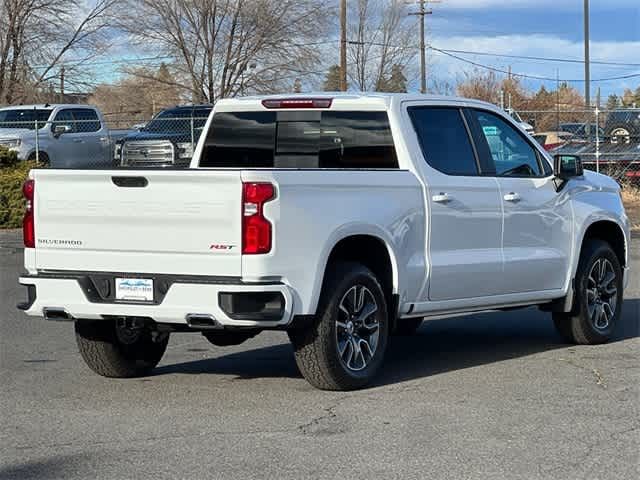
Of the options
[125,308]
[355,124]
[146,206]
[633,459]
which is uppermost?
[355,124]

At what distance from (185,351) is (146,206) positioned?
265 centimetres

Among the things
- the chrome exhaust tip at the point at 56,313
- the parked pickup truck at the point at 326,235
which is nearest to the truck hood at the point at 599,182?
the parked pickup truck at the point at 326,235

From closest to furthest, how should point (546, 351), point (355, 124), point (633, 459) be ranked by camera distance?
point (633, 459) < point (355, 124) < point (546, 351)

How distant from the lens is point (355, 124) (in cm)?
878

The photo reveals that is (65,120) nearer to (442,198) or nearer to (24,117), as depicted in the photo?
(24,117)

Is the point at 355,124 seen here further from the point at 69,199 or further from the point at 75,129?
the point at 75,129

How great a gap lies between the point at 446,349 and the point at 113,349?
2873 millimetres

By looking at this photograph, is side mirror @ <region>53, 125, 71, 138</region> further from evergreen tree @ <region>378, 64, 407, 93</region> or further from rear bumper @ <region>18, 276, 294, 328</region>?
evergreen tree @ <region>378, 64, 407, 93</region>

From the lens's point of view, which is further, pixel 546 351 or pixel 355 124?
pixel 546 351

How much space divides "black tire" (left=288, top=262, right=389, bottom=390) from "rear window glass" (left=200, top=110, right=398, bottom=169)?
111cm

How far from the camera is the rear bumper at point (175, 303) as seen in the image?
23.7 ft

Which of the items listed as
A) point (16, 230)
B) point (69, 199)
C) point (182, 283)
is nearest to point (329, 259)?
point (182, 283)

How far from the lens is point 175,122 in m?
27.8

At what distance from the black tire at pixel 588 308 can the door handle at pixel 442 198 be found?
5.87ft
